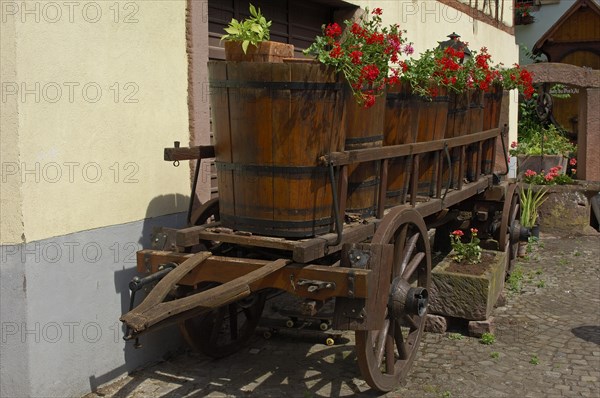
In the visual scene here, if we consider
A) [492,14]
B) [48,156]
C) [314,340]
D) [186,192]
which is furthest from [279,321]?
[492,14]

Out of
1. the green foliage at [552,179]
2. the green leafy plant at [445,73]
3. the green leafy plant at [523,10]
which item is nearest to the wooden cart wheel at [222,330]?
the green leafy plant at [445,73]

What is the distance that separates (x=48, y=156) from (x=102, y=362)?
4.40 ft

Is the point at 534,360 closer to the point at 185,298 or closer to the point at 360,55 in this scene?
the point at 360,55

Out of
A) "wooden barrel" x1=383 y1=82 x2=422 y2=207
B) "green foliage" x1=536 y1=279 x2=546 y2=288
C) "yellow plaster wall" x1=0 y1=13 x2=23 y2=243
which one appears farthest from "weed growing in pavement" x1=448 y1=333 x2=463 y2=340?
"yellow plaster wall" x1=0 y1=13 x2=23 y2=243

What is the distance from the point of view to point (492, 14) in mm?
12547

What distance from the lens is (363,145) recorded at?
3986mm

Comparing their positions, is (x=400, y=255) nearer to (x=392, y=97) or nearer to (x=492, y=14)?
(x=392, y=97)

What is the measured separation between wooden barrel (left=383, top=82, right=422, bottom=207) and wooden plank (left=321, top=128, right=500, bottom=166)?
105mm

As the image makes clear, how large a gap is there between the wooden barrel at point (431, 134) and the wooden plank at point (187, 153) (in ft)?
5.04

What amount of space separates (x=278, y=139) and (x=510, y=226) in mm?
3983

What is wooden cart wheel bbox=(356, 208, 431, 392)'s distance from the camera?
3.80 metres

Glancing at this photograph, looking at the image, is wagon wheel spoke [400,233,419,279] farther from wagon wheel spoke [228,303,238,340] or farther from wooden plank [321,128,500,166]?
wagon wheel spoke [228,303,238,340]

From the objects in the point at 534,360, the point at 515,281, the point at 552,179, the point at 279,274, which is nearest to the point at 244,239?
the point at 279,274

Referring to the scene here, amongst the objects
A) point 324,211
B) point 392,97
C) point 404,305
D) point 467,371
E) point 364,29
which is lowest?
point 467,371
